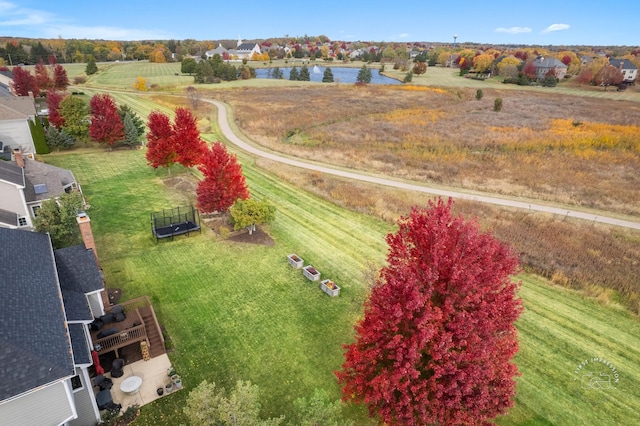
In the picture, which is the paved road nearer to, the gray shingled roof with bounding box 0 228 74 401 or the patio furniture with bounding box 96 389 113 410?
the gray shingled roof with bounding box 0 228 74 401

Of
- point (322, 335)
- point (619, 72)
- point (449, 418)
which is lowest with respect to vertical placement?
point (322, 335)

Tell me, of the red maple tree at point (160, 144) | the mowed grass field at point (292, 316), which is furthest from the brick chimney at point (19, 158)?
the red maple tree at point (160, 144)

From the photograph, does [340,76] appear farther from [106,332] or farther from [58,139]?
[106,332]

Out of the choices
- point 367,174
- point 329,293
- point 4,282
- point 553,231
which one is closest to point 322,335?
point 329,293

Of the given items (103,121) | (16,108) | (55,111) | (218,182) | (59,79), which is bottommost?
(218,182)

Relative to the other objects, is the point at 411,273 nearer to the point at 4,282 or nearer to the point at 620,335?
the point at 4,282

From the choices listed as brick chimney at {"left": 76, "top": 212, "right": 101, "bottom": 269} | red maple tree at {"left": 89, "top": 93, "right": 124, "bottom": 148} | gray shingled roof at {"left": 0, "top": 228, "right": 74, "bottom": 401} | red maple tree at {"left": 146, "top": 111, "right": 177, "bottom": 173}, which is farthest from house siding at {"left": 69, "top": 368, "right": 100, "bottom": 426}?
red maple tree at {"left": 89, "top": 93, "right": 124, "bottom": 148}

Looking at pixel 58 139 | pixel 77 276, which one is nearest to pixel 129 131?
pixel 58 139
